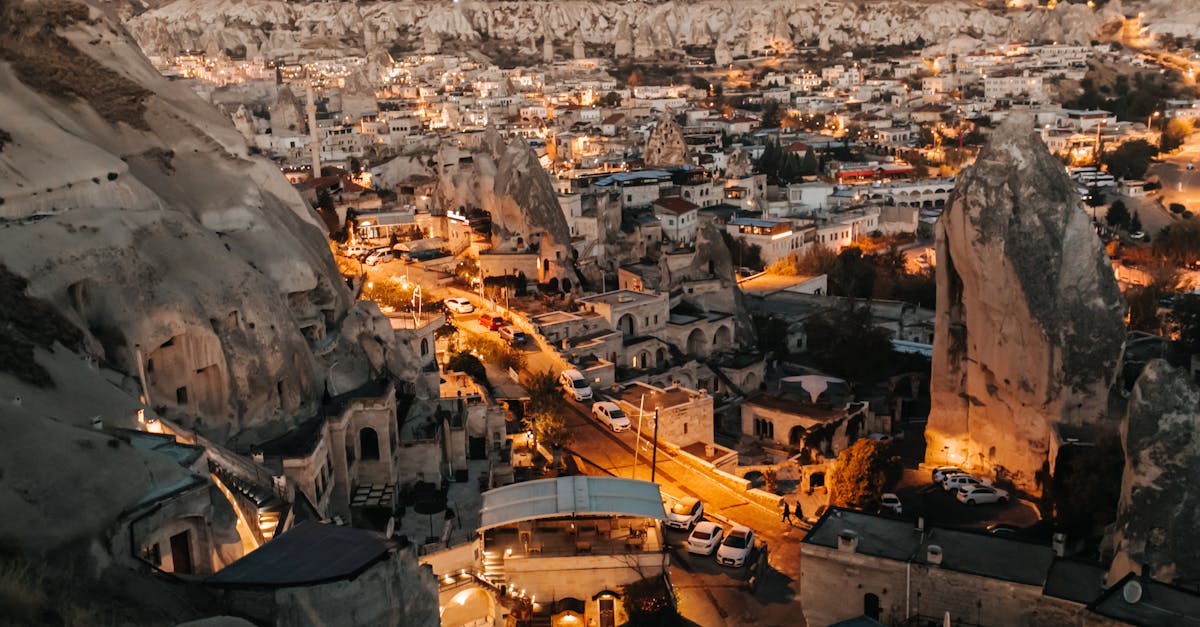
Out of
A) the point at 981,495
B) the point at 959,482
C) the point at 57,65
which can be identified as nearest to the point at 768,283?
the point at 959,482

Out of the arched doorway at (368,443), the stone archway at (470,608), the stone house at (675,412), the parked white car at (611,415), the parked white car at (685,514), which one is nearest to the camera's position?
the stone archway at (470,608)

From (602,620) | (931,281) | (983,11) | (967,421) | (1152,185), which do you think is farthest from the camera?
(983,11)

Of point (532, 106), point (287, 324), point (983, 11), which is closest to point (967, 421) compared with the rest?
point (287, 324)

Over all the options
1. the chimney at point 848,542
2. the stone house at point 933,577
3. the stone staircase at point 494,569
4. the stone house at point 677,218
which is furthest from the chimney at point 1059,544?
the stone house at point 677,218

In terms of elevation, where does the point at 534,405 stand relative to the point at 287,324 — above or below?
below

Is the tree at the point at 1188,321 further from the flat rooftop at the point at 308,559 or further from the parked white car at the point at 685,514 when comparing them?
the flat rooftop at the point at 308,559

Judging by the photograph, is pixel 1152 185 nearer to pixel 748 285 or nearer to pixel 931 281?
pixel 931 281

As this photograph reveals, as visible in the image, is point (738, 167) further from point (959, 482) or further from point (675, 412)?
point (959, 482)
